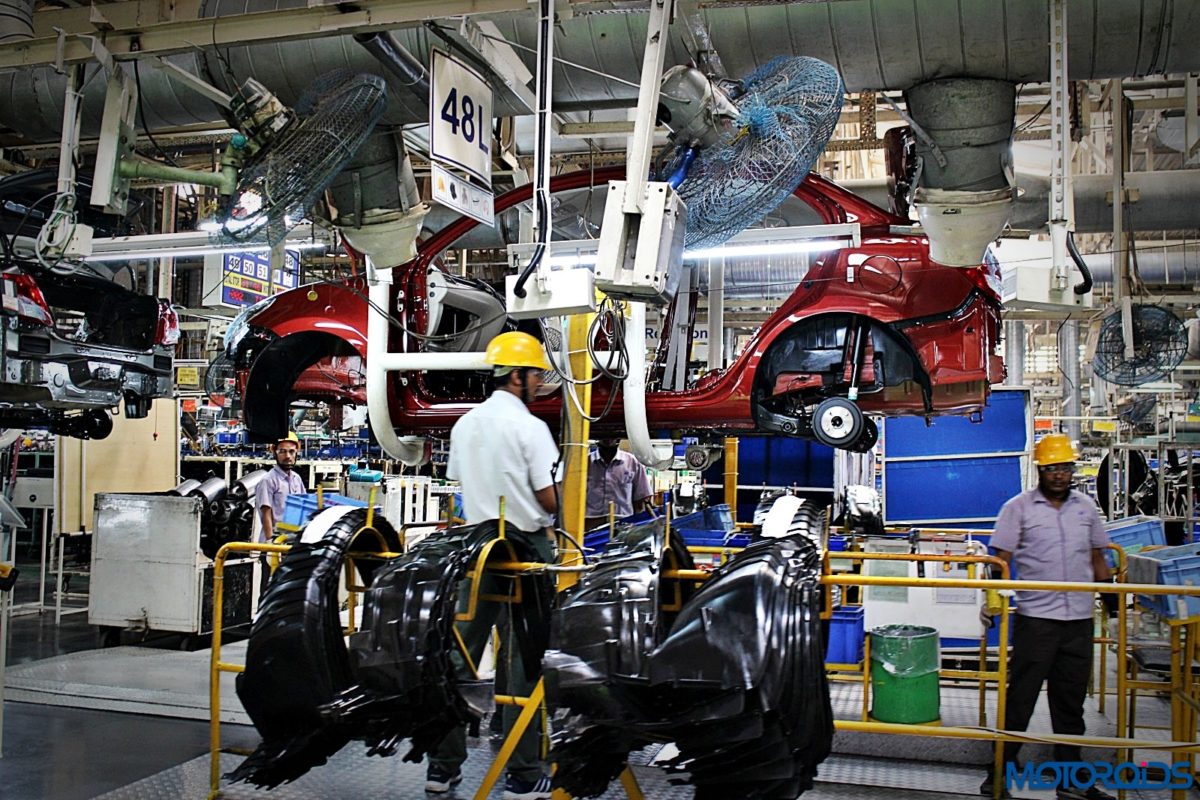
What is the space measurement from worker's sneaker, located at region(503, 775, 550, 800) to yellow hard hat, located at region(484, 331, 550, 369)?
1.59 m

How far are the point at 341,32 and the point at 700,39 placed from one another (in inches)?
63.2

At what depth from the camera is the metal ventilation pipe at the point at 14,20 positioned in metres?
5.74

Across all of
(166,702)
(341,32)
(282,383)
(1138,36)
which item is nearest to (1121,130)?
(1138,36)

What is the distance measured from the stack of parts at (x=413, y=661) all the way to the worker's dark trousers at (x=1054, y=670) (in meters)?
2.32

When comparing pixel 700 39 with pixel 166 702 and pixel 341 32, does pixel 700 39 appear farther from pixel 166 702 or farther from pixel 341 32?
pixel 166 702


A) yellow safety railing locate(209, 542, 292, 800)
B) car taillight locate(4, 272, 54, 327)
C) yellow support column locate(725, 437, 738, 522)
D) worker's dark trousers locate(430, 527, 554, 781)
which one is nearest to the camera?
worker's dark trousers locate(430, 527, 554, 781)

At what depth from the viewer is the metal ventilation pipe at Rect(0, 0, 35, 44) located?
574cm

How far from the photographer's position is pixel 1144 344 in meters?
8.30

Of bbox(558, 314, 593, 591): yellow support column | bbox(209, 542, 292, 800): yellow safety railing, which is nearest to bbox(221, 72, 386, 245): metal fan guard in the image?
bbox(209, 542, 292, 800): yellow safety railing

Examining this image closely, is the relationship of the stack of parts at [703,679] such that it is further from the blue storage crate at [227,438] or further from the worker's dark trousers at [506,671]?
the blue storage crate at [227,438]

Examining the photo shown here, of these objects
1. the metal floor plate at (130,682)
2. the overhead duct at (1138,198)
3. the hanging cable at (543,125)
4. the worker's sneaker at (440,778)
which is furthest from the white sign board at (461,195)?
the overhead duct at (1138,198)

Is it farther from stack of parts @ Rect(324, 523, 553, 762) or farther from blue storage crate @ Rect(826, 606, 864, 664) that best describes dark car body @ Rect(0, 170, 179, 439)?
blue storage crate @ Rect(826, 606, 864, 664)

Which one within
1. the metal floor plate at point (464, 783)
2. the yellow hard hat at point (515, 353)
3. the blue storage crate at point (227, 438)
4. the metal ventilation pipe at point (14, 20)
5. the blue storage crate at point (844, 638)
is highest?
the metal ventilation pipe at point (14, 20)

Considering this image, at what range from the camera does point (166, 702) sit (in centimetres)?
537
